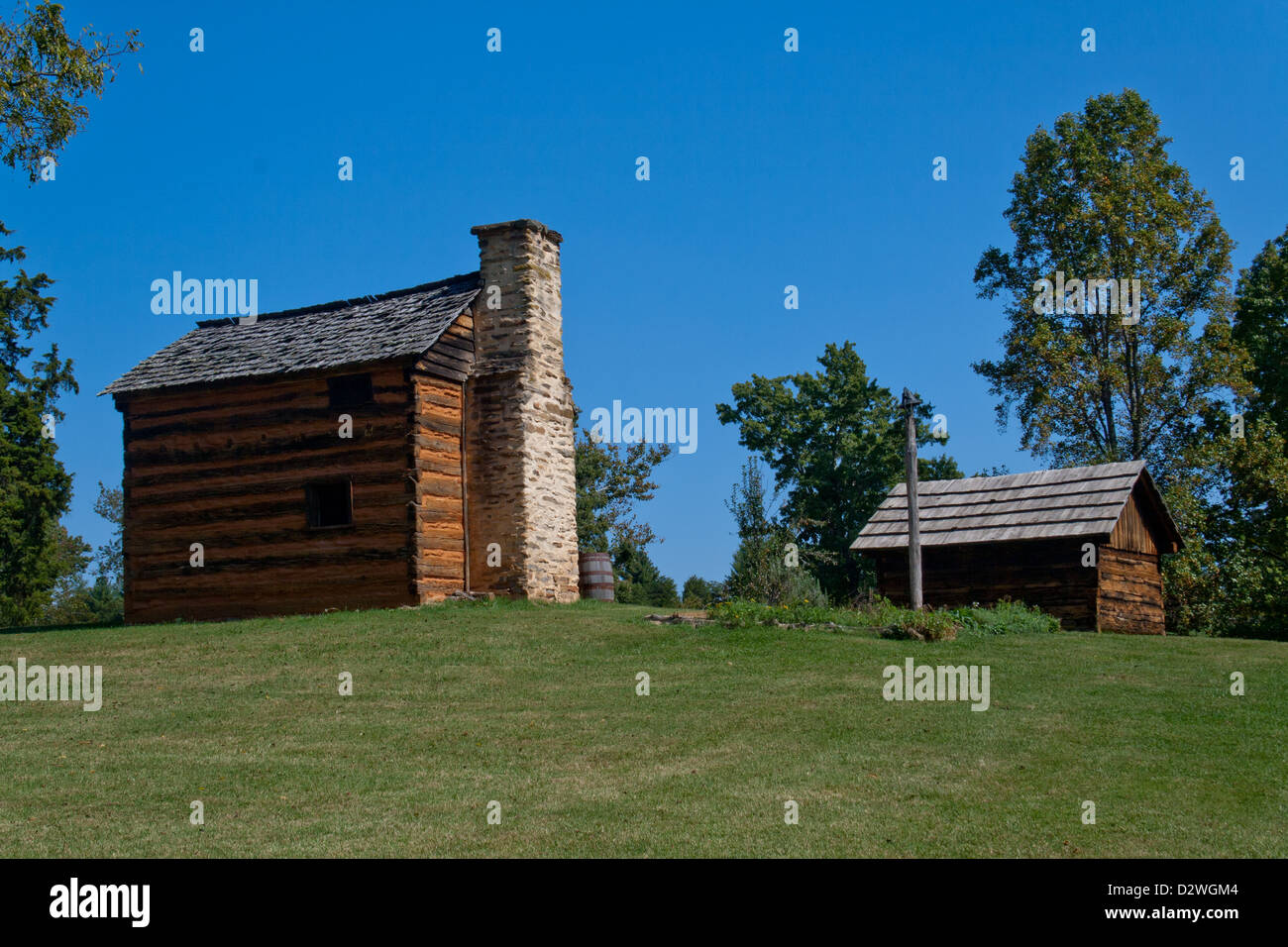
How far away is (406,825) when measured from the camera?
11055 millimetres

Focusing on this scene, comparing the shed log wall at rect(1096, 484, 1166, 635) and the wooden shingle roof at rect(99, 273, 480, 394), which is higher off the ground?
the wooden shingle roof at rect(99, 273, 480, 394)

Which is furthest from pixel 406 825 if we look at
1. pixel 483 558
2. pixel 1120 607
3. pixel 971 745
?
pixel 1120 607

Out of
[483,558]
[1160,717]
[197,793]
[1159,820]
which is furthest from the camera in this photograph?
[483,558]

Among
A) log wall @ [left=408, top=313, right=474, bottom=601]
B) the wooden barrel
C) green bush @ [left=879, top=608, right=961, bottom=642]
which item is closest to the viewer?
green bush @ [left=879, top=608, right=961, bottom=642]

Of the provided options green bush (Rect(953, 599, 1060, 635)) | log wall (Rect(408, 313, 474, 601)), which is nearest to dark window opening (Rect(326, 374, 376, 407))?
log wall (Rect(408, 313, 474, 601))

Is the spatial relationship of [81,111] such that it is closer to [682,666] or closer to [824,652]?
[682,666]

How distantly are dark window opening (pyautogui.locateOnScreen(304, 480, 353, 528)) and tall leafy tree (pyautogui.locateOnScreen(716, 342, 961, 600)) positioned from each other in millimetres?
23616

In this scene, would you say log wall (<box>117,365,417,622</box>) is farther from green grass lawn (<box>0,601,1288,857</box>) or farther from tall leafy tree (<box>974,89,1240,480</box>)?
tall leafy tree (<box>974,89,1240,480</box>)

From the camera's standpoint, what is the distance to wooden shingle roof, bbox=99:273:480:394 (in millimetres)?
27188

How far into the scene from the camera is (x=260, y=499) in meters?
27.3

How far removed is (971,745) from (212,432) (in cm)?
2057

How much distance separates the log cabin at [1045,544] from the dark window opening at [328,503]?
1354 cm
